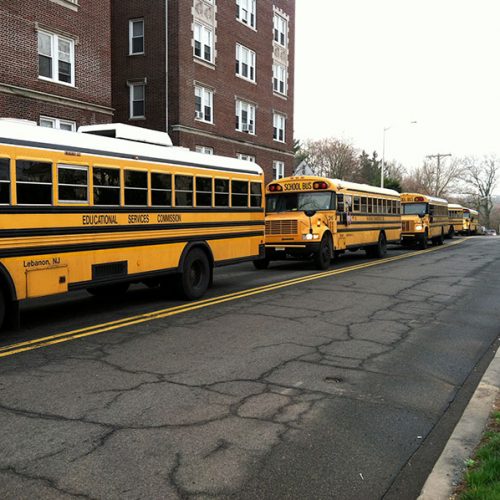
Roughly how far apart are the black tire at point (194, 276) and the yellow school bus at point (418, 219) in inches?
717

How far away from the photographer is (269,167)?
33.6 metres

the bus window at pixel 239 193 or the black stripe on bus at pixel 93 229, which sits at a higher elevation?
the bus window at pixel 239 193

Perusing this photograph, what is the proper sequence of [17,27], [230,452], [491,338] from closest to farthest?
1. [230,452]
2. [491,338]
3. [17,27]

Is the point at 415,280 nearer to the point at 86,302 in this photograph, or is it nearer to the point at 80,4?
the point at 86,302

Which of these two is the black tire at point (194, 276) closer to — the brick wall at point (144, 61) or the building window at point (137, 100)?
the brick wall at point (144, 61)

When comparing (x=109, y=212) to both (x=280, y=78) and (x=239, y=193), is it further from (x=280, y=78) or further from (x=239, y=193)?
(x=280, y=78)

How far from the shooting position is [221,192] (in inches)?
444

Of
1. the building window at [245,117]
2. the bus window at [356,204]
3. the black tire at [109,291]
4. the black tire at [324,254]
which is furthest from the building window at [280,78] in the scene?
the black tire at [109,291]

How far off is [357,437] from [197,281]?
676cm

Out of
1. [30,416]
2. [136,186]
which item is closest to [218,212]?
[136,186]

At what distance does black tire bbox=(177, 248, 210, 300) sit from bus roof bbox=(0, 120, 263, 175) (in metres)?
1.75

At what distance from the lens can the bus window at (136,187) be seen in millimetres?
8805

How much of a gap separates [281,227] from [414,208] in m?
13.8

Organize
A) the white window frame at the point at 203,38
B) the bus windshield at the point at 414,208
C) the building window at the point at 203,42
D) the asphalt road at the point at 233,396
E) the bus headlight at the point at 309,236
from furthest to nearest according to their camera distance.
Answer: the bus windshield at the point at 414,208, the building window at the point at 203,42, the white window frame at the point at 203,38, the bus headlight at the point at 309,236, the asphalt road at the point at 233,396
